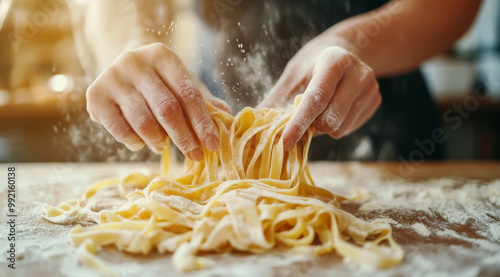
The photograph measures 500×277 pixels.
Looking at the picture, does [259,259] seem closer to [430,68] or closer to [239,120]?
[239,120]

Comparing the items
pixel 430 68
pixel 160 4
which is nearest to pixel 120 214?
pixel 160 4

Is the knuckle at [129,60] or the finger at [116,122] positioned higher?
the knuckle at [129,60]

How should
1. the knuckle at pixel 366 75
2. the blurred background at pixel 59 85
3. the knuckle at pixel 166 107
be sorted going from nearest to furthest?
the knuckle at pixel 166 107 < the knuckle at pixel 366 75 < the blurred background at pixel 59 85

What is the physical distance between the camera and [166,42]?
1.20 meters

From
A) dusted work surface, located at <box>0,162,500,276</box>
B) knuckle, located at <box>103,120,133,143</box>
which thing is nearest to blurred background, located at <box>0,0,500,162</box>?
dusted work surface, located at <box>0,162,500,276</box>

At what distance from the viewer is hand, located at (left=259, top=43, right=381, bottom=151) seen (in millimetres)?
1088

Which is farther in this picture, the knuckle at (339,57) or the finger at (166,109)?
the knuckle at (339,57)

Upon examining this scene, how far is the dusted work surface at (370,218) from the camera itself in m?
0.80

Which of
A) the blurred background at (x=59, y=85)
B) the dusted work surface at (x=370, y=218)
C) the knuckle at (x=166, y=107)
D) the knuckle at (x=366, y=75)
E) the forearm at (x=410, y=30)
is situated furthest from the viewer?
the blurred background at (x=59, y=85)

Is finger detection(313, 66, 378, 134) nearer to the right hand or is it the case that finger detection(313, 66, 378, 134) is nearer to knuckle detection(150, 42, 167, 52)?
the right hand

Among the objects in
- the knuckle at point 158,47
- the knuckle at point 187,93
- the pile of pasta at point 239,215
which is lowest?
the pile of pasta at point 239,215

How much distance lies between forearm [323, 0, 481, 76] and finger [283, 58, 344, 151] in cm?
73

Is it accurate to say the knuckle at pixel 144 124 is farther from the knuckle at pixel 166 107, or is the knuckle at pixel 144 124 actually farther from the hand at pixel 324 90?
the hand at pixel 324 90

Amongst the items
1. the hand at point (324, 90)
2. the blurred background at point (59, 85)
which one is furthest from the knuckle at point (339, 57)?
the blurred background at point (59, 85)
